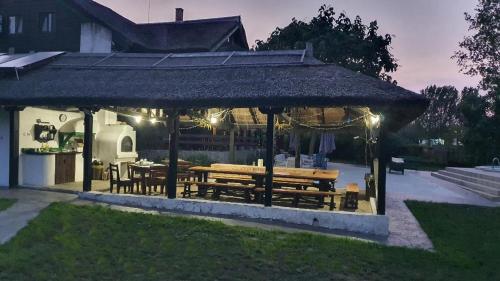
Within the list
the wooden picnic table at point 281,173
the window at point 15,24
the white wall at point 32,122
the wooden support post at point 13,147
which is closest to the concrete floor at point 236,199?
the wooden picnic table at point 281,173

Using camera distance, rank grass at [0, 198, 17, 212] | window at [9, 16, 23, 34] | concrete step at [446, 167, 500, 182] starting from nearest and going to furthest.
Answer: grass at [0, 198, 17, 212] → concrete step at [446, 167, 500, 182] → window at [9, 16, 23, 34]

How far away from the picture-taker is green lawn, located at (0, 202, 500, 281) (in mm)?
5781

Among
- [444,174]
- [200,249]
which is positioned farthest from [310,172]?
[444,174]

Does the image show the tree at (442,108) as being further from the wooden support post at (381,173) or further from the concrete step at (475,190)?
the wooden support post at (381,173)

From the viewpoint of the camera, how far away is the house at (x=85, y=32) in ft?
64.2

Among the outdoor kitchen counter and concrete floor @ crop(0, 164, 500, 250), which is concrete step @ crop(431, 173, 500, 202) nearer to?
concrete floor @ crop(0, 164, 500, 250)

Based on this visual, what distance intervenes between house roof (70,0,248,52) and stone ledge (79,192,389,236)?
1279cm

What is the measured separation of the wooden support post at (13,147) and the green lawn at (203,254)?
3880 millimetres

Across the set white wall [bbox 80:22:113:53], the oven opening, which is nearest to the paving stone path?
the oven opening

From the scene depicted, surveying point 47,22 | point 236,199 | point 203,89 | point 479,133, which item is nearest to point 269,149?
point 203,89

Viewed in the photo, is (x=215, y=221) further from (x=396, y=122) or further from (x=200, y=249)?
(x=396, y=122)

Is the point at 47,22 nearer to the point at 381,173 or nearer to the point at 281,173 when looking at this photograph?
the point at 281,173

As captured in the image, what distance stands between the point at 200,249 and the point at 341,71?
515 centimetres

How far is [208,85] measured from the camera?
30.7 feet
